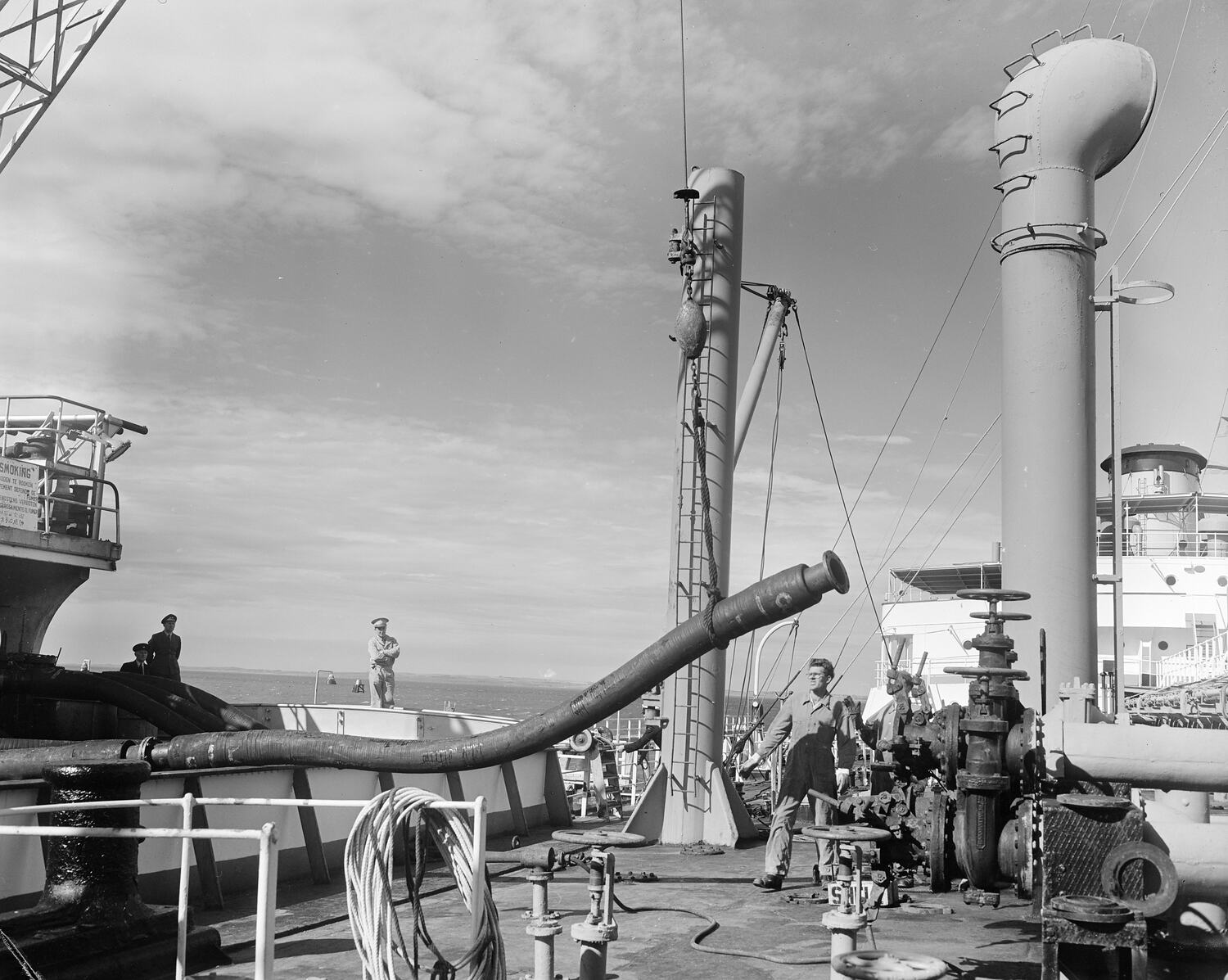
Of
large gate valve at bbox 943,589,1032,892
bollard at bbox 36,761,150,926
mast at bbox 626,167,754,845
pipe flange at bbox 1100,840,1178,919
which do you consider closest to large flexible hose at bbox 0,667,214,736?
bollard at bbox 36,761,150,926

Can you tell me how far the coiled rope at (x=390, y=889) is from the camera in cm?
452

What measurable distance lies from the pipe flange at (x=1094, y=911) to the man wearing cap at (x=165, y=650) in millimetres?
11392

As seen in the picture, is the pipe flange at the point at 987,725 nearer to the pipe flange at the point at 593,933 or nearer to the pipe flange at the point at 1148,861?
the pipe flange at the point at 1148,861

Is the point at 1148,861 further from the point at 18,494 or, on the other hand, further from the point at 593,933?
the point at 18,494

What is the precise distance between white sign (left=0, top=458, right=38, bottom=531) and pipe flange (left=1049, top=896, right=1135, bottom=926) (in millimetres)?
11092

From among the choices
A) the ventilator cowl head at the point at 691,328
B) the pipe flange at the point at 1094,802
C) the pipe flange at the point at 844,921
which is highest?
the ventilator cowl head at the point at 691,328

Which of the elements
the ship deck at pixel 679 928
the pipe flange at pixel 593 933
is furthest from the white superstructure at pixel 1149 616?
the pipe flange at pixel 593 933

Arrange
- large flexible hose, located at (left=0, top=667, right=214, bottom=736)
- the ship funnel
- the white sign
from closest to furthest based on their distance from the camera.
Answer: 1. large flexible hose, located at (left=0, top=667, right=214, bottom=736)
2. the white sign
3. the ship funnel

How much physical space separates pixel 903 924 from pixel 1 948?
5434mm

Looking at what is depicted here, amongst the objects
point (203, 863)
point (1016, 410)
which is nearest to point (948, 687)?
point (1016, 410)

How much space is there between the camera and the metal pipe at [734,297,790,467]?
11.5 m

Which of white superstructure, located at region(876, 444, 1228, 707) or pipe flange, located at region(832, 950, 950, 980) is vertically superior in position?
white superstructure, located at region(876, 444, 1228, 707)

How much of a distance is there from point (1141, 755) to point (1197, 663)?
20020mm

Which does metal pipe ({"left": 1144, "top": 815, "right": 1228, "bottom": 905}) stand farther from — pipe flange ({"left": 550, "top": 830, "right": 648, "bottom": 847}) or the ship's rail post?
the ship's rail post
